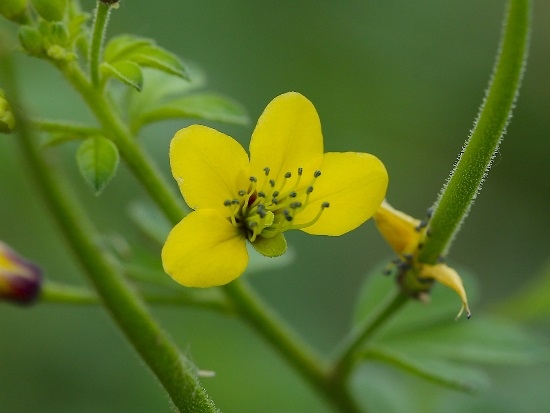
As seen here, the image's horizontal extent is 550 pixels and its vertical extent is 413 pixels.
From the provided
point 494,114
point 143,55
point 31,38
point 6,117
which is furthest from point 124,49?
point 494,114

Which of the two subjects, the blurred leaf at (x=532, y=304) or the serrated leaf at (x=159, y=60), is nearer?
the serrated leaf at (x=159, y=60)

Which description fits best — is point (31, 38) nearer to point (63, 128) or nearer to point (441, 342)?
point (63, 128)

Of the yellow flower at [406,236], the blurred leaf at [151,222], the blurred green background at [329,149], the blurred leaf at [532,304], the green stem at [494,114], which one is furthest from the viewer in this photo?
the blurred green background at [329,149]

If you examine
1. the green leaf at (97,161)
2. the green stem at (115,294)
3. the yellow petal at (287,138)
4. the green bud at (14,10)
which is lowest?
the green stem at (115,294)

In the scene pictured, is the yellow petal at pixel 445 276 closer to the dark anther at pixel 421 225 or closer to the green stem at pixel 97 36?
the dark anther at pixel 421 225

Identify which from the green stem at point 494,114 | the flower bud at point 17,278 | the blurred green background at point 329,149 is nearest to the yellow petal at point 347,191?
the green stem at point 494,114

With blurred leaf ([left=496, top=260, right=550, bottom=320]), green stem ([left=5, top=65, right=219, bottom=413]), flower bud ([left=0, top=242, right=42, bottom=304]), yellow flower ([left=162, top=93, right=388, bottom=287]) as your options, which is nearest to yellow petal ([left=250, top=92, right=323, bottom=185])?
yellow flower ([left=162, top=93, right=388, bottom=287])

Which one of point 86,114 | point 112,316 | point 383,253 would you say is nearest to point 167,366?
point 112,316

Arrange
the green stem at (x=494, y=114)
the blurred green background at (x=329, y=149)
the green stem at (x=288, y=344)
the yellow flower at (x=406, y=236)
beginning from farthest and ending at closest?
the blurred green background at (x=329, y=149), the green stem at (x=288, y=344), the yellow flower at (x=406, y=236), the green stem at (x=494, y=114)
